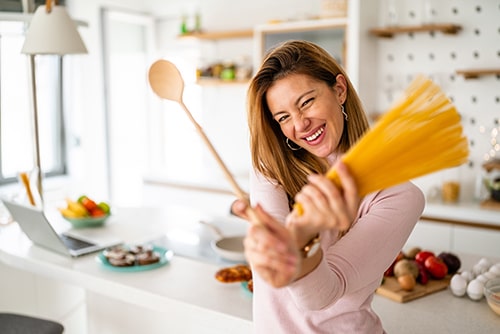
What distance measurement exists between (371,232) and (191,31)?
3.67 meters

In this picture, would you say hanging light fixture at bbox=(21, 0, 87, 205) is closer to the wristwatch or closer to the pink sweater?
the pink sweater

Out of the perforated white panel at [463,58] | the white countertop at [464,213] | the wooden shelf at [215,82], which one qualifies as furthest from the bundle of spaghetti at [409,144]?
the wooden shelf at [215,82]

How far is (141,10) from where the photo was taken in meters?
4.55

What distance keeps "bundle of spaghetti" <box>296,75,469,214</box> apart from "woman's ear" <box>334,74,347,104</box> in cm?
38

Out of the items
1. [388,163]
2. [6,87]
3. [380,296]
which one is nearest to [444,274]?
[380,296]

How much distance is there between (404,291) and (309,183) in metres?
0.71

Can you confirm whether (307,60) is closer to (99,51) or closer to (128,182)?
(99,51)

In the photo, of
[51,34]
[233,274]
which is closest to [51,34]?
[51,34]

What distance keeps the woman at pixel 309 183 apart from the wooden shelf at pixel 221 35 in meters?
3.04

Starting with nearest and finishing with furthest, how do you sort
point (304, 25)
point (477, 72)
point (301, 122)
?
point (301, 122)
point (477, 72)
point (304, 25)

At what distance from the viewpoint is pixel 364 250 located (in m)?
0.93

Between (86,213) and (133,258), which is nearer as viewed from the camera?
(133,258)

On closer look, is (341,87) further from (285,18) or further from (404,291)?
(285,18)

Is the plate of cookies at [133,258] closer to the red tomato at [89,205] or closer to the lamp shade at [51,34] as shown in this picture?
the red tomato at [89,205]
